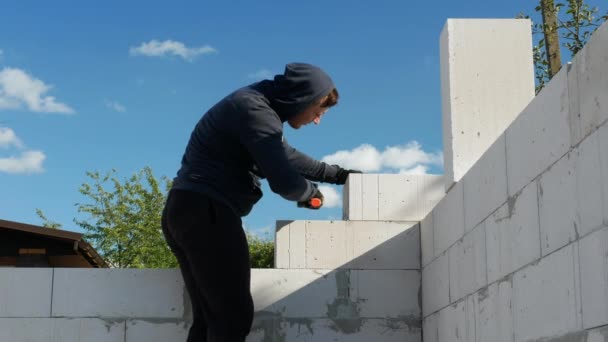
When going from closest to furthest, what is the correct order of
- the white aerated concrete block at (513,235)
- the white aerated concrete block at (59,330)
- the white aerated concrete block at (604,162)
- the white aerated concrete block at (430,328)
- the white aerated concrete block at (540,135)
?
the white aerated concrete block at (604,162) → the white aerated concrete block at (540,135) → the white aerated concrete block at (513,235) → the white aerated concrete block at (430,328) → the white aerated concrete block at (59,330)

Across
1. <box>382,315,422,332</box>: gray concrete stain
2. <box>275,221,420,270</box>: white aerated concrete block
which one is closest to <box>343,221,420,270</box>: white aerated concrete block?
<box>275,221,420,270</box>: white aerated concrete block

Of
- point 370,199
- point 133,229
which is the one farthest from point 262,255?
point 370,199

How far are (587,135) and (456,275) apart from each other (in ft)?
3.98

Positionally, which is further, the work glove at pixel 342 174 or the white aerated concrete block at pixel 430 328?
the work glove at pixel 342 174

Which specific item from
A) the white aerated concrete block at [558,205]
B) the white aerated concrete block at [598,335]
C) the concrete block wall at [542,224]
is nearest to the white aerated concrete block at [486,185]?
the concrete block wall at [542,224]

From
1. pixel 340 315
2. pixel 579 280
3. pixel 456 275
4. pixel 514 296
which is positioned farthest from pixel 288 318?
pixel 579 280

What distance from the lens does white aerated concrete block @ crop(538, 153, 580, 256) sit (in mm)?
1707

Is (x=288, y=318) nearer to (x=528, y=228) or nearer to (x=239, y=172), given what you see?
(x=239, y=172)

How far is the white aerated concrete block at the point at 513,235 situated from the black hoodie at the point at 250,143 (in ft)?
2.08

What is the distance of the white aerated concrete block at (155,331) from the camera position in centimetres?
318

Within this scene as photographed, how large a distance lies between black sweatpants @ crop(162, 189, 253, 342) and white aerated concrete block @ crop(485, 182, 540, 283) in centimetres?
84

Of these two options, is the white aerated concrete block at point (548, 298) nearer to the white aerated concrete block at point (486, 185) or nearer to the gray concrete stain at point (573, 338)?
the gray concrete stain at point (573, 338)

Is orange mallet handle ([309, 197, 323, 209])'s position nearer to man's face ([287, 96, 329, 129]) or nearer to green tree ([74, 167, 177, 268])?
man's face ([287, 96, 329, 129])

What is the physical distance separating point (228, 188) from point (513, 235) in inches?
38.8
